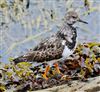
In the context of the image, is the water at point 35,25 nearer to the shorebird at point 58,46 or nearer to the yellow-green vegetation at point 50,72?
the yellow-green vegetation at point 50,72

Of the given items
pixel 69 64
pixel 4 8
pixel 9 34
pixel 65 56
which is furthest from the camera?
pixel 4 8

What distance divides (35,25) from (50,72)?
1092mm

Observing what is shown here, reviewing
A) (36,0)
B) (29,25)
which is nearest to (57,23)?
(29,25)

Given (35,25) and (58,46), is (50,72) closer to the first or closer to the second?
(58,46)

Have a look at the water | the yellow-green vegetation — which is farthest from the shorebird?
the water

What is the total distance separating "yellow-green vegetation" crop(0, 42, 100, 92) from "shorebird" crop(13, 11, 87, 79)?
0.22 m

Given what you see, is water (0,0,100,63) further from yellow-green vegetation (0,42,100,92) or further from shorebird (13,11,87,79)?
shorebird (13,11,87,79)

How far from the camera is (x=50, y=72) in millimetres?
6656

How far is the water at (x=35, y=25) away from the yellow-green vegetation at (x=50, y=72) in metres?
0.22

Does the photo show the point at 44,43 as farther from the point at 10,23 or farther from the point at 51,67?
the point at 10,23

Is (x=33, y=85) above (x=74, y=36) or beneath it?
beneath

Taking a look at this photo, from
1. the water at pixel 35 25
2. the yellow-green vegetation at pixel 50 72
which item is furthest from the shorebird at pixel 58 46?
the water at pixel 35 25

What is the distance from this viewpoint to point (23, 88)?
6.30 m

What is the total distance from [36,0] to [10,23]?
32.0 inches
